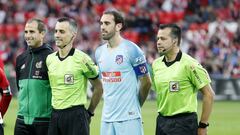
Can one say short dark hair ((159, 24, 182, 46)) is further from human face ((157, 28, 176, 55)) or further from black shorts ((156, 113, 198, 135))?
black shorts ((156, 113, 198, 135))

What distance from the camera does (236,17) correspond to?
98.2 feet

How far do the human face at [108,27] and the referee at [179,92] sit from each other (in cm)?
65

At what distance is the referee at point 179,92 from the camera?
857 cm

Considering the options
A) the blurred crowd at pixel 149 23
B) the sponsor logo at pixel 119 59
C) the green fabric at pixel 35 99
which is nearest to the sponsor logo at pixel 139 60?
the sponsor logo at pixel 119 59

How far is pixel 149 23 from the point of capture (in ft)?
98.6

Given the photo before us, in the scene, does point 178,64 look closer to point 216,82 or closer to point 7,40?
point 216,82

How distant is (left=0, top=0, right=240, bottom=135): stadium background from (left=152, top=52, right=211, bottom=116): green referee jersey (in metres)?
16.0

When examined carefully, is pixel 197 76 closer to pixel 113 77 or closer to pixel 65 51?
pixel 113 77

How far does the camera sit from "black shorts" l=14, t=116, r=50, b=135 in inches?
369

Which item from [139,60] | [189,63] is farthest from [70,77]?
[189,63]

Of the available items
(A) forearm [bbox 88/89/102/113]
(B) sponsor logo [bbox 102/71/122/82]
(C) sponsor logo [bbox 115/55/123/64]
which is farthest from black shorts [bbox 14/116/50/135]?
(C) sponsor logo [bbox 115/55/123/64]

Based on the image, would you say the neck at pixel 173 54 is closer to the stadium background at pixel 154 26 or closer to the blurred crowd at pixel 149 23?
the stadium background at pixel 154 26

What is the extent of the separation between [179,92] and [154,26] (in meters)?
21.4

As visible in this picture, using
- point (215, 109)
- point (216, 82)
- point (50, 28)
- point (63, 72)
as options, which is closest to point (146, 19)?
point (50, 28)
